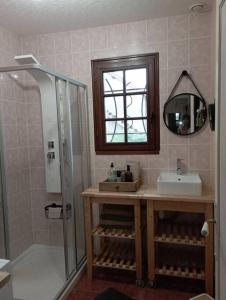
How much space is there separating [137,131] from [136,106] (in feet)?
0.86

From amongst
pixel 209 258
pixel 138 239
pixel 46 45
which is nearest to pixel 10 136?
pixel 46 45

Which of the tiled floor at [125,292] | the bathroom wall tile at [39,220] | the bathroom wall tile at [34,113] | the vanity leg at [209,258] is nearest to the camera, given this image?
the vanity leg at [209,258]

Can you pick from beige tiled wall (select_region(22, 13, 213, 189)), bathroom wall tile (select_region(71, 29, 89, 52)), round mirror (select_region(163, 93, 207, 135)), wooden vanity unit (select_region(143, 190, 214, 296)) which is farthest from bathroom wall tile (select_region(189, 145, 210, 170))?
bathroom wall tile (select_region(71, 29, 89, 52))

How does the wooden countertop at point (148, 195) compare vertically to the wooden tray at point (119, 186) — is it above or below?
below

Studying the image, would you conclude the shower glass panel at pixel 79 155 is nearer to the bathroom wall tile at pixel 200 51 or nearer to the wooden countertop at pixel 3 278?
the bathroom wall tile at pixel 200 51

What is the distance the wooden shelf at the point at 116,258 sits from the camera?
2408 mm

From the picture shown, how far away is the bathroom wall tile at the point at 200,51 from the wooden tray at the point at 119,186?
132 centimetres

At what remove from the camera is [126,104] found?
266 centimetres

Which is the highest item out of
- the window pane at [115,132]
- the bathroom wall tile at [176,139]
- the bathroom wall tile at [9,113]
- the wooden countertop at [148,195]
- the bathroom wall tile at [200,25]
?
the bathroom wall tile at [200,25]

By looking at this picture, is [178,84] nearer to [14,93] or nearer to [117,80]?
[117,80]

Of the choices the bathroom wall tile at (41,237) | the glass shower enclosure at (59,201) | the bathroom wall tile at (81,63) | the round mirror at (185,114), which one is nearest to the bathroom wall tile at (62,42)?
the bathroom wall tile at (81,63)

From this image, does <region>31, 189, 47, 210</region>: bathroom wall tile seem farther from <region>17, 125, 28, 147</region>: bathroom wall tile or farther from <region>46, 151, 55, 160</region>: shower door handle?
<region>17, 125, 28, 147</region>: bathroom wall tile

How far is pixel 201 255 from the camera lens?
101 inches

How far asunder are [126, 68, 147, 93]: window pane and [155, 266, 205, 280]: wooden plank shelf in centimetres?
175
